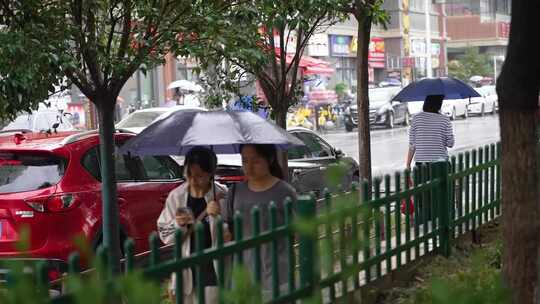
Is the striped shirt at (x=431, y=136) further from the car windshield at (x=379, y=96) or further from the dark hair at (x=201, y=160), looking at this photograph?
the car windshield at (x=379, y=96)

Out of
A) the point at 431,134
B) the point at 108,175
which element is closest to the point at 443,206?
the point at 108,175

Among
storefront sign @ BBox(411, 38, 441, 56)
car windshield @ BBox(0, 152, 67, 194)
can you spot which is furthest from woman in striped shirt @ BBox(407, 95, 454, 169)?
storefront sign @ BBox(411, 38, 441, 56)

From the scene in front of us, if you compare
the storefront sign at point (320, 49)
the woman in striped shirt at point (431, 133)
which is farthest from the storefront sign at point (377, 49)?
the woman in striped shirt at point (431, 133)

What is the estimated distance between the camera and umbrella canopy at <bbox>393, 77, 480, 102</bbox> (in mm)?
12766

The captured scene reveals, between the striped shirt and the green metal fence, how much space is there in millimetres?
1284

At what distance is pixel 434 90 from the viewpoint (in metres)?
12.8

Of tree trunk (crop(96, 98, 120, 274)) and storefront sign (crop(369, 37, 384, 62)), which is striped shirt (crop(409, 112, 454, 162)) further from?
storefront sign (crop(369, 37, 384, 62))

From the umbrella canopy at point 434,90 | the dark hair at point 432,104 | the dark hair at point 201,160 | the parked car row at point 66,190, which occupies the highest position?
the umbrella canopy at point 434,90

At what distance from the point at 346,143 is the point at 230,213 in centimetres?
2919

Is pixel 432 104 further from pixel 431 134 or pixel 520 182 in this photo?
pixel 520 182

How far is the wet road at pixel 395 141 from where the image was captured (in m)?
26.8

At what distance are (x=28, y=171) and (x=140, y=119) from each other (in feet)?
48.6

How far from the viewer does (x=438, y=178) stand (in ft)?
27.9

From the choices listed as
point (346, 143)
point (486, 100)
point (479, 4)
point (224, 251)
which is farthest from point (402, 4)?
point (224, 251)
